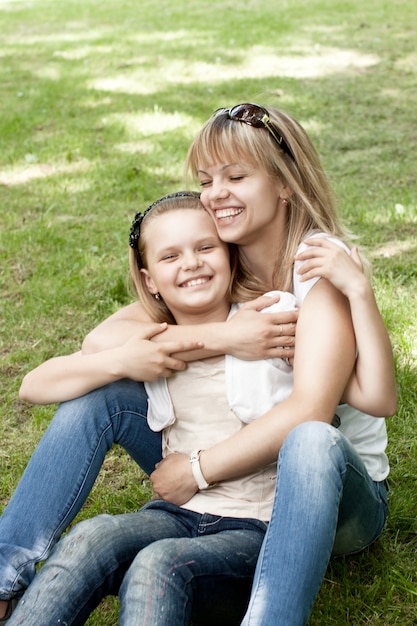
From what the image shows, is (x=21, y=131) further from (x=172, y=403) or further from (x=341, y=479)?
(x=341, y=479)

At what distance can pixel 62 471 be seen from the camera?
7.59ft

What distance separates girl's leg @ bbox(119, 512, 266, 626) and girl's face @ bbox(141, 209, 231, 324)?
59cm

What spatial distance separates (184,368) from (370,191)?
295 cm

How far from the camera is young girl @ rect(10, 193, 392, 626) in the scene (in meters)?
2.00

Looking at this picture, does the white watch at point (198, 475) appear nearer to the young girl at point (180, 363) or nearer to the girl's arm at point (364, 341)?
the young girl at point (180, 363)

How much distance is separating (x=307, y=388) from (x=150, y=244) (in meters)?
0.68

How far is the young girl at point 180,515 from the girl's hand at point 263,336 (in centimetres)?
5

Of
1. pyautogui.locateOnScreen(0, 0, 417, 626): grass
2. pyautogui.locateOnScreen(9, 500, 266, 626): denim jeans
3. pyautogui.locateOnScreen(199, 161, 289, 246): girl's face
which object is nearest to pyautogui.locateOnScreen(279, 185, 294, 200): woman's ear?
pyautogui.locateOnScreen(199, 161, 289, 246): girl's face

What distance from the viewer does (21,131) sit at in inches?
261

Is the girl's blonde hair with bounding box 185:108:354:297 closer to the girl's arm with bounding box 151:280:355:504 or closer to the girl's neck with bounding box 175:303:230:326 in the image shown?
the girl's neck with bounding box 175:303:230:326

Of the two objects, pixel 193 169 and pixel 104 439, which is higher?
pixel 193 169

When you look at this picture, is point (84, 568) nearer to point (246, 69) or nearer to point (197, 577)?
point (197, 577)

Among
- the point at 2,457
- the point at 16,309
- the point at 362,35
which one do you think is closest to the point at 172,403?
the point at 2,457

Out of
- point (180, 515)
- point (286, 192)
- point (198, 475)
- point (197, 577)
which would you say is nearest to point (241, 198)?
point (286, 192)
